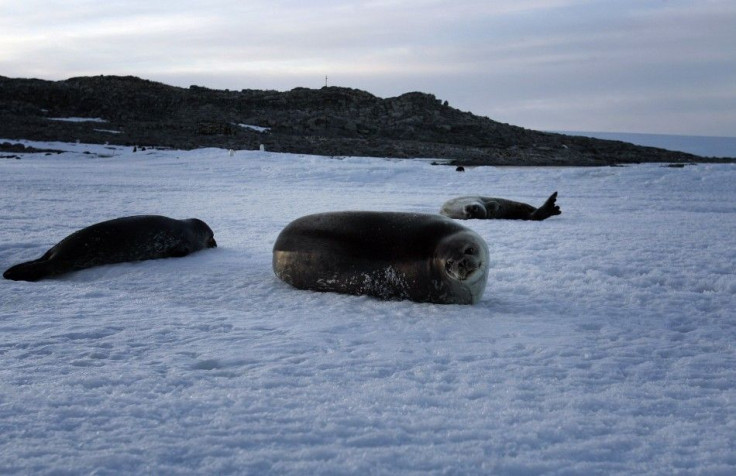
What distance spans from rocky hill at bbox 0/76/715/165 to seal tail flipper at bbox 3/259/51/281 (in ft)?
80.3

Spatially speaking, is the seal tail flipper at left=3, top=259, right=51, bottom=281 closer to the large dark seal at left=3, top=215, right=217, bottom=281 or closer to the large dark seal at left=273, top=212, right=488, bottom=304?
the large dark seal at left=3, top=215, right=217, bottom=281

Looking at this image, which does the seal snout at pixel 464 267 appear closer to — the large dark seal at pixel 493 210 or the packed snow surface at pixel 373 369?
the packed snow surface at pixel 373 369

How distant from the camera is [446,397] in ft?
8.75

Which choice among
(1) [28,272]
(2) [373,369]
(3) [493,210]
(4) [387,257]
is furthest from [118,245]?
(3) [493,210]

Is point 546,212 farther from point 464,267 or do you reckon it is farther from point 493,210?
point 464,267

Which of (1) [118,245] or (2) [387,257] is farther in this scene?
(1) [118,245]

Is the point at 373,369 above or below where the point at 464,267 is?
below

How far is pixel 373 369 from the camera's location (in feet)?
9.87

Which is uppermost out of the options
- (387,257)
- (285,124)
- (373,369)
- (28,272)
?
(285,124)

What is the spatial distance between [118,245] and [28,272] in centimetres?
83

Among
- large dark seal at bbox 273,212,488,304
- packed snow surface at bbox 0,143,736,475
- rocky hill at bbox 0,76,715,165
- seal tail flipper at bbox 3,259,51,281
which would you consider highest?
rocky hill at bbox 0,76,715,165

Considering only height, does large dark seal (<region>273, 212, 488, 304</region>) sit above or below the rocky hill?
below

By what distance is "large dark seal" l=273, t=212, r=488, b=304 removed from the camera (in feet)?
14.6

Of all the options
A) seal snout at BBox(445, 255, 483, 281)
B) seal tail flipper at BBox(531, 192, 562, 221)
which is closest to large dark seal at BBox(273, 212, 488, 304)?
seal snout at BBox(445, 255, 483, 281)
